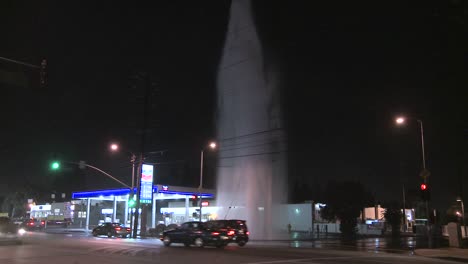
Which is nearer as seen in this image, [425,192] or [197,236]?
[197,236]

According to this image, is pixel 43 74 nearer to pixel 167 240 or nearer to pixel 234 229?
pixel 167 240

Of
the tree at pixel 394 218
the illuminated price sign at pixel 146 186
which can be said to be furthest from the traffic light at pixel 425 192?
the tree at pixel 394 218

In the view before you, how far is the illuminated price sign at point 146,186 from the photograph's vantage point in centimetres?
4416

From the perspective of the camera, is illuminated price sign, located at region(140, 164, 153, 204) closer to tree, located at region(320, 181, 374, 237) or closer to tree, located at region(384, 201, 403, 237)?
tree, located at region(320, 181, 374, 237)

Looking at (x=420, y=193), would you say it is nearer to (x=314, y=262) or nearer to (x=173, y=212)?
(x=314, y=262)

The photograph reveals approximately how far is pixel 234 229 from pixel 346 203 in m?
36.9

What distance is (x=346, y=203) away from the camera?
210ft

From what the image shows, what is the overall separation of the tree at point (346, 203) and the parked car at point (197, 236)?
3690 cm

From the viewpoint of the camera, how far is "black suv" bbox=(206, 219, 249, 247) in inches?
1174

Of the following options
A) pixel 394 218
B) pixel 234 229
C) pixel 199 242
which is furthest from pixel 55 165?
pixel 394 218

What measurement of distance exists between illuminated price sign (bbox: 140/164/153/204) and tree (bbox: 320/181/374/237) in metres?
29.1

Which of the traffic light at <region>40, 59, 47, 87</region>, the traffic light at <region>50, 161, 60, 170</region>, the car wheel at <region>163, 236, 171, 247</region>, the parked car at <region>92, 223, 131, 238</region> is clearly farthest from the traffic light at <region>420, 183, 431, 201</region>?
the parked car at <region>92, 223, 131, 238</region>

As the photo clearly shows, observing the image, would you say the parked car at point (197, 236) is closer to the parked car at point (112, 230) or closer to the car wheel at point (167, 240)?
the car wheel at point (167, 240)

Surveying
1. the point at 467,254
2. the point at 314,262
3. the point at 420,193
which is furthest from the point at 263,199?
the point at 314,262
